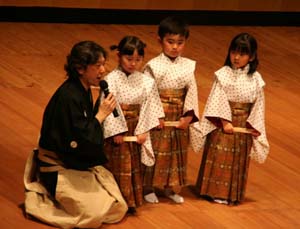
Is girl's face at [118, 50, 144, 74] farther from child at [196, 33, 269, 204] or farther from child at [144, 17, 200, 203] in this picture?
child at [196, 33, 269, 204]

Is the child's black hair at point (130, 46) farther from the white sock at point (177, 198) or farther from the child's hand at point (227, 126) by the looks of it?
the white sock at point (177, 198)

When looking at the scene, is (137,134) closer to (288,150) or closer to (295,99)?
(288,150)

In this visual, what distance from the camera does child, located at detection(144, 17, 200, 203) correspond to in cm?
454

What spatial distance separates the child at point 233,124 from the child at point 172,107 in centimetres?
11

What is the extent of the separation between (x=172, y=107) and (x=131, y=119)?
26 cm

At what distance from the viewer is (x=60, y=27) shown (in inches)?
288

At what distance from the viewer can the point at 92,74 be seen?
427cm

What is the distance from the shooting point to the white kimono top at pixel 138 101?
14.4ft

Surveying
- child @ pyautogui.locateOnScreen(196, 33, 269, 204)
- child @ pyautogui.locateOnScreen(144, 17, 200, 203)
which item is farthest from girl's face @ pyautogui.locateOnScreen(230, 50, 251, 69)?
child @ pyautogui.locateOnScreen(144, 17, 200, 203)

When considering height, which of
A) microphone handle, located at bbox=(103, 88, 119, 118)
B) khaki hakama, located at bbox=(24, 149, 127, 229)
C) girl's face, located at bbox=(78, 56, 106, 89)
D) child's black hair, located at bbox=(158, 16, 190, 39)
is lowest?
khaki hakama, located at bbox=(24, 149, 127, 229)

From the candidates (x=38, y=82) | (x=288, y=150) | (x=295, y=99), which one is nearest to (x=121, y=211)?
(x=288, y=150)

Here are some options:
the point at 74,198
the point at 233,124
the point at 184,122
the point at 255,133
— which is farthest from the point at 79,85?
the point at 255,133

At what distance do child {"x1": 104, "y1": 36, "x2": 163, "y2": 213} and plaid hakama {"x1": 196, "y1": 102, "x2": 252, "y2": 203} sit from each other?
1.21ft

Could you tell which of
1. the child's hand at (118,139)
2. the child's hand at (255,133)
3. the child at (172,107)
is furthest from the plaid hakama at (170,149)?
the child's hand at (255,133)
